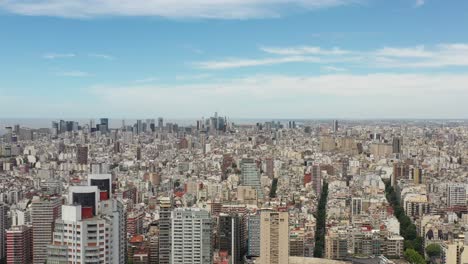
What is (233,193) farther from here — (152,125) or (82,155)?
(152,125)

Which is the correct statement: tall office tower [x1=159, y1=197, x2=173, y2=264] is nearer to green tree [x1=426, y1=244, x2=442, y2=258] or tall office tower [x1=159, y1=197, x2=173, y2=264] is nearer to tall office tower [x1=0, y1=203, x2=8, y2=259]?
tall office tower [x1=0, y1=203, x2=8, y2=259]

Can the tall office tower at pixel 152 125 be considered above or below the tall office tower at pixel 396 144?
above

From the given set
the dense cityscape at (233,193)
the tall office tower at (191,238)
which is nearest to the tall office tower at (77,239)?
the dense cityscape at (233,193)

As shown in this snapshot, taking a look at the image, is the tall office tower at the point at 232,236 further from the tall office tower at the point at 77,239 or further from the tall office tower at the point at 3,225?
the tall office tower at the point at 77,239

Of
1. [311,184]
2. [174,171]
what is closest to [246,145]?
[174,171]

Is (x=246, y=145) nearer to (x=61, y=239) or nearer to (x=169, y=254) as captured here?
(x=169, y=254)

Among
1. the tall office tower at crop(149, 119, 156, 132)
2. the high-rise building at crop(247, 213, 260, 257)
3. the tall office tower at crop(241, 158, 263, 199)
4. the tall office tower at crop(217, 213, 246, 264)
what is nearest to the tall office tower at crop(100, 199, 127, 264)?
the tall office tower at crop(217, 213, 246, 264)
